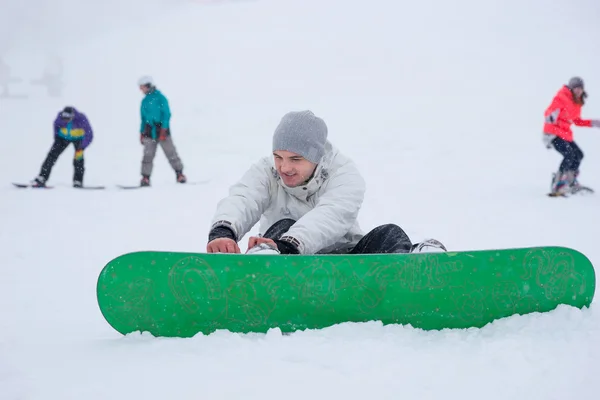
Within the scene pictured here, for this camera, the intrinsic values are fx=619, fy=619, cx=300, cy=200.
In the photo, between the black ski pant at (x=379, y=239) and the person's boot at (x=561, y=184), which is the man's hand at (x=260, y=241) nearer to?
the black ski pant at (x=379, y=239)

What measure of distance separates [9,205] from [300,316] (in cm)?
583

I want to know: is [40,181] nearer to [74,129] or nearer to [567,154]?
[74,129]

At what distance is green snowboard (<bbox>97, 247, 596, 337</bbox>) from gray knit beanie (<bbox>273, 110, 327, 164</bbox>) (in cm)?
71

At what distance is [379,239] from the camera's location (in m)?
2.96

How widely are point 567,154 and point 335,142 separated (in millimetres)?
7784

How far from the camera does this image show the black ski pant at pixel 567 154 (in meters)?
8.05

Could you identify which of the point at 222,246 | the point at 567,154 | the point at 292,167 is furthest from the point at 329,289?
the point at 567,154

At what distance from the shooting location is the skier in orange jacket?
315 inches

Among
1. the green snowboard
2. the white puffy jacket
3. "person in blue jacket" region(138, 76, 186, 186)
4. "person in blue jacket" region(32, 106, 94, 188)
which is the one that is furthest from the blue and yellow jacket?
the green snowboard

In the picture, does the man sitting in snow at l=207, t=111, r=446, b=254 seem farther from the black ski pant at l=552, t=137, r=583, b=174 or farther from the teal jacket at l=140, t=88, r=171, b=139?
the teal jacket at l=140, t=88, r=171, b=139

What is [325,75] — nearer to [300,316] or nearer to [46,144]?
[46,144]

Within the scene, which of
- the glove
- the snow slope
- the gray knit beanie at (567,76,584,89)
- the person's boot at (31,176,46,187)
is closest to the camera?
the snow slope

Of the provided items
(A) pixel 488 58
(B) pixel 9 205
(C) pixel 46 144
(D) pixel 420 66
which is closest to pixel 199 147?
(C) pixel 46 144

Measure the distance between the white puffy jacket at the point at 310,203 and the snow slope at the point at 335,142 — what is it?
0.57 metres
